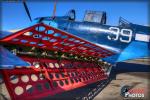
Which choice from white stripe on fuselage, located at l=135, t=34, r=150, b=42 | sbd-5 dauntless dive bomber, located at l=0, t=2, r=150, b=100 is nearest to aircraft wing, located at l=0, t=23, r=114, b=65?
sbd-5 dauntless dive bomber, located at l=0, t=2, r=150, b=100

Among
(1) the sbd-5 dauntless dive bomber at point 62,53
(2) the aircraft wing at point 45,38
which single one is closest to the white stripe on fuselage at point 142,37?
(1) the sbd-5 dauntless dive bomber at point 62,53

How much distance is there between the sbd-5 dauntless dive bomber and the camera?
19.4 feet

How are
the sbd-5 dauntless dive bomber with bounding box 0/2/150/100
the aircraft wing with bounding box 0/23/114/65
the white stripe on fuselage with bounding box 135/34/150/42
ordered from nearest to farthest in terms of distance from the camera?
the aircraft wing with bounding box 0/23/114/65 < the sbd-5 dauntless dive bomber with bounding box 0/2/150/100 < the white stripe on fuselage with bounding box 135/34/150/42

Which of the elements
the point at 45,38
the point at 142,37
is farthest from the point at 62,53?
the point at 142,37

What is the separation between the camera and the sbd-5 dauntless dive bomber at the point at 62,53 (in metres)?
5.92

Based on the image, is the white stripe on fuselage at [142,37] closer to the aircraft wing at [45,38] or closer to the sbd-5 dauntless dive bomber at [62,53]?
the sbd-5 dauntless dive bomber at [62,53]

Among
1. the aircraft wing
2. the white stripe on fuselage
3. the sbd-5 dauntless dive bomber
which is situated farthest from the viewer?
the white stripe on fuselage

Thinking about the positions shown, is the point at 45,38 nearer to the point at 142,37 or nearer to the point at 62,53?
the point at 62,53

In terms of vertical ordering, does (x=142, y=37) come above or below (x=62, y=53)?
above

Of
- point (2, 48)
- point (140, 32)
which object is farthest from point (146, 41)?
point (2, 48)

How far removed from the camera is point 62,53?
8.80m

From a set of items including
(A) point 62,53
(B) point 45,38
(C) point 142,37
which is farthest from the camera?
(C) point 142,37

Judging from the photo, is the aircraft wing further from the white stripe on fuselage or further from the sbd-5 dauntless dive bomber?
the white stripe on fuselage

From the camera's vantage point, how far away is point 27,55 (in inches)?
294
